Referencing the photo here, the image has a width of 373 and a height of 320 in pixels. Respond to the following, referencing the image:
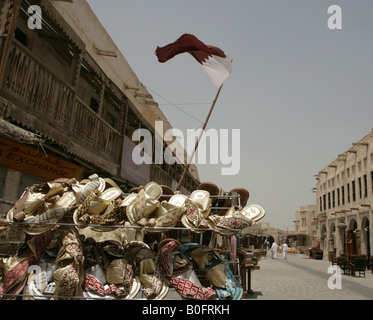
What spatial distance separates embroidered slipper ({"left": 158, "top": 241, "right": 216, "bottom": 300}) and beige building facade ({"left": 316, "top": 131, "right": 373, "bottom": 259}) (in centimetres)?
2035

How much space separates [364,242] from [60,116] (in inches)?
984

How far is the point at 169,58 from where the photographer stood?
8.20 metres

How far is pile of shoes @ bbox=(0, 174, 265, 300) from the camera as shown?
3.06 m

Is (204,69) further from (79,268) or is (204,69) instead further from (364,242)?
(364,242)

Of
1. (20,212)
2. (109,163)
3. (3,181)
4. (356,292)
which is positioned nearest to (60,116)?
(3,181)

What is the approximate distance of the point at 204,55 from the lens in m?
7.98

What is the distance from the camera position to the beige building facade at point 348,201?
80.5 ft

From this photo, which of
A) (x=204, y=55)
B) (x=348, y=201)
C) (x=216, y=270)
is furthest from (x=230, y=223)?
(x=348, y=201)

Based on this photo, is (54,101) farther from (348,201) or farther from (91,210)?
(348,201)

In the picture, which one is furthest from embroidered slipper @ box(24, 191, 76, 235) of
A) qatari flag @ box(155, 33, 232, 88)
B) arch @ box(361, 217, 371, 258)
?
arch @ box(361, 217, 371, 258)

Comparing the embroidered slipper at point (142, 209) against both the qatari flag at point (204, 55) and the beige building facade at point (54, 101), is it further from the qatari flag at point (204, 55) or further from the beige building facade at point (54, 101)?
the qatari flag at point (204, 55)

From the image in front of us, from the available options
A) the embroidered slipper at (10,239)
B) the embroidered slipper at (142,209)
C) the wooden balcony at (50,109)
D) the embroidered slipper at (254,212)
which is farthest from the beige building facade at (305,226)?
the embroidered slipper at (10,239)

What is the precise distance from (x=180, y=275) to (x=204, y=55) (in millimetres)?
6060

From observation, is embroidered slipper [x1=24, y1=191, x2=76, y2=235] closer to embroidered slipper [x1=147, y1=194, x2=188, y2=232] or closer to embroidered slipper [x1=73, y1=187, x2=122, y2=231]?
embroidered slipper [x1=73, y1=187, x2=122, y2=231]
